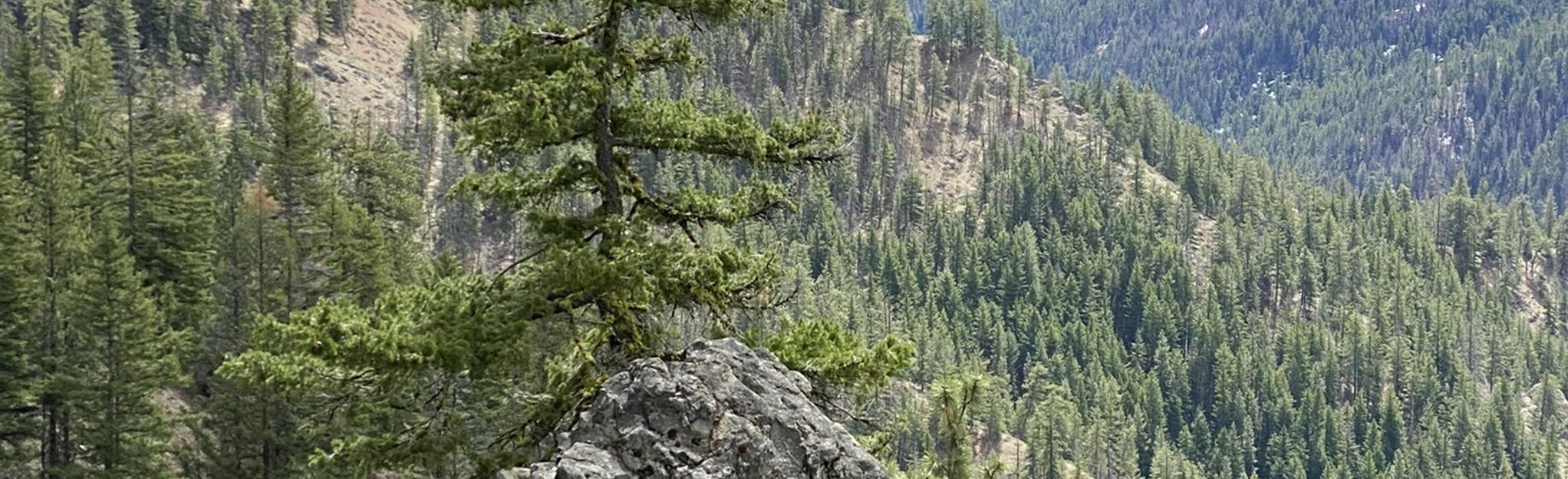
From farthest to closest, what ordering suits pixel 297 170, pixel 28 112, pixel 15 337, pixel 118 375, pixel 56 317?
1. pixel 28 112
2. pixel 297 170
3. pixel 15 337
4. pixel 56 317
5. pixel 118 375

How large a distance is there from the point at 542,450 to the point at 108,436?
93.5 ft

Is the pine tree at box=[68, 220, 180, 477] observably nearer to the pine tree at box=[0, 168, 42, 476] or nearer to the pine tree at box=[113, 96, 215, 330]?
the pine tree at box=[0, 168, 42, 476]

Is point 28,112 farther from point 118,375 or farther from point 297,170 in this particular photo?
point 118,375

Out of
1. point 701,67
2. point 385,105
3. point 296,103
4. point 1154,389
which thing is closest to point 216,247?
point 296,103

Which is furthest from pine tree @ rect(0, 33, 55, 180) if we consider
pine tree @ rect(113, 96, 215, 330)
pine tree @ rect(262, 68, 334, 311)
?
pine tree @ rect(262, 68, 334, 311)

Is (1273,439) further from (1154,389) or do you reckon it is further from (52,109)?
(52,109)

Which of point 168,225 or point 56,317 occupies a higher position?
point 56,317

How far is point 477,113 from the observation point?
17812 mm

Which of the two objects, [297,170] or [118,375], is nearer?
[118,375]

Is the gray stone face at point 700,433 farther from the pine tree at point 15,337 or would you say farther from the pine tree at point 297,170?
the pine tree at point 297,170

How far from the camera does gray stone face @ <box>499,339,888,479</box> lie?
15453 millimetres

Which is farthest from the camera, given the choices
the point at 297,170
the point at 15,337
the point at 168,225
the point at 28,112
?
the point at 28,112

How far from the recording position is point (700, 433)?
15.6 meters

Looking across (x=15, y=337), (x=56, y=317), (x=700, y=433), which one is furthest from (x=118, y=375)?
(x=700, y=433)
